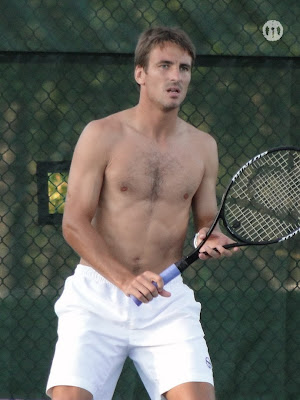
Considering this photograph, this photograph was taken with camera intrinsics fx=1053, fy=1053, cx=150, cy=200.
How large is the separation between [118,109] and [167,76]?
1.49 meters

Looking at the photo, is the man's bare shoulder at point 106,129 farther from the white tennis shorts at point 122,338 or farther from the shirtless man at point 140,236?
the white tennis shorts at point 122,338

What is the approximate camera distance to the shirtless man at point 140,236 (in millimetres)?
3668

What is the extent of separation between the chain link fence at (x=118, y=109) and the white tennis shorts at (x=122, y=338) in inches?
56.1

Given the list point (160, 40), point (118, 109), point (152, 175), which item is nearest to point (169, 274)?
point (152, 175)

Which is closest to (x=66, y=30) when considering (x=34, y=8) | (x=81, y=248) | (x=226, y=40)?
(x=34, y=8)

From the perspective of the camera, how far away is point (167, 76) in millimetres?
3752

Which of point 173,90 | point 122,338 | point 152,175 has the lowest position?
point 122,338

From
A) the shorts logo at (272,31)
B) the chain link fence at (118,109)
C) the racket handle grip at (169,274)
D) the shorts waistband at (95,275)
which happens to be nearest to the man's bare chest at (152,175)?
the shorts waistband at (95,275)

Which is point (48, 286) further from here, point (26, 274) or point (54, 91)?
point (54, 91)

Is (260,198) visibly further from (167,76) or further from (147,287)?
(147,287)

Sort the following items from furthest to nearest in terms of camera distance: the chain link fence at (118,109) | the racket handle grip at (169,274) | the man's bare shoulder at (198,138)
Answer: the chain link fence at (118,109)
the man's bare shoulder at (198,138)
the racket handle grip at (169,274)

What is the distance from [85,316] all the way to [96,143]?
2.03 ft

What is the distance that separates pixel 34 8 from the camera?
202 inches

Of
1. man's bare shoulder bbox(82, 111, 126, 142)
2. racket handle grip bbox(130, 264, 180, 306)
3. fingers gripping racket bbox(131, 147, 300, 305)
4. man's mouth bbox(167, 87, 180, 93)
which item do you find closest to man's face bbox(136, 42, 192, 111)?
man's mouth bbox(167, 87, 180, 93)
